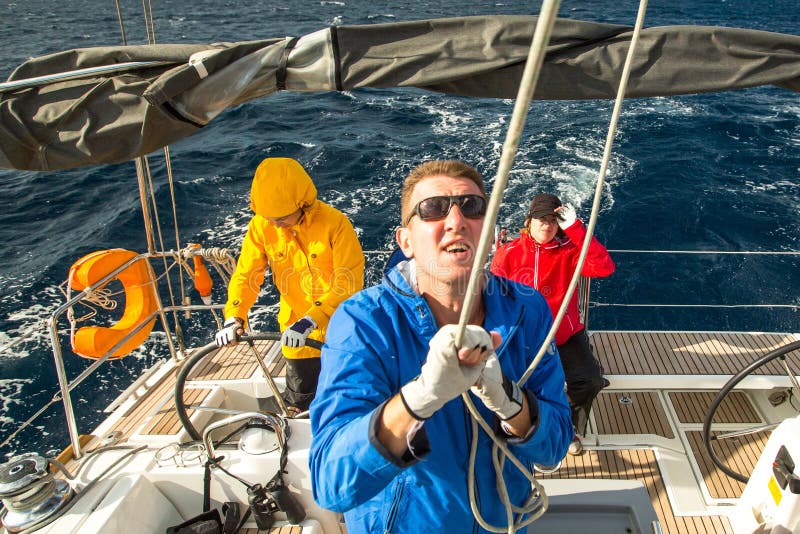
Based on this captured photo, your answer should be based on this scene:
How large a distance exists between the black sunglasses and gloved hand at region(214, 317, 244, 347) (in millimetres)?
1501

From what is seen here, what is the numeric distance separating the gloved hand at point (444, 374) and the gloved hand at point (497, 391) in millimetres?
74

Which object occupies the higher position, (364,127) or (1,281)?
(364,127)

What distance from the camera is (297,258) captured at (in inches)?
111

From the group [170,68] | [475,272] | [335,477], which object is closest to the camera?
[475,272]

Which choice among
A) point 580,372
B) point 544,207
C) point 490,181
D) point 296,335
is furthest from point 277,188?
point 490,181

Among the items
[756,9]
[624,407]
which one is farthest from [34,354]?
[756,9]

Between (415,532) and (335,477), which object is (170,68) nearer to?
(335,477)

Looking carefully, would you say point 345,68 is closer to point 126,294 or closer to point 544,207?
point 544,207

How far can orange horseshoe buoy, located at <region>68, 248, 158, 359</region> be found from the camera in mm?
3146

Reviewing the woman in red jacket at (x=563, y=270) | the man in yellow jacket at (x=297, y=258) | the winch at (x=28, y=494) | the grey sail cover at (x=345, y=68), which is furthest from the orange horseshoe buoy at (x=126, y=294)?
the woman in red jacket at (x=563, y=270)

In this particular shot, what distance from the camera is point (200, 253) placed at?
3465 mm

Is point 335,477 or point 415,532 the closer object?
point 335,477

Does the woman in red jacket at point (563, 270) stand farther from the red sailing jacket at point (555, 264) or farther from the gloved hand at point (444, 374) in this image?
the gloved hand at point (444, 374)

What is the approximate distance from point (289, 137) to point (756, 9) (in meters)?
29.7
